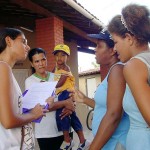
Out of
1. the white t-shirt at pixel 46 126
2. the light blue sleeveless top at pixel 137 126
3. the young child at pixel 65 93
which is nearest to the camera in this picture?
the light blue sleeveless top at pixel 137 126

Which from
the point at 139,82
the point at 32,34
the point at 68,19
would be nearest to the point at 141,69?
the point at 139,82

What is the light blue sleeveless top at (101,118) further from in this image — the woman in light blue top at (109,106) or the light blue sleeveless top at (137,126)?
the light blue sleeveless top at (137,126)

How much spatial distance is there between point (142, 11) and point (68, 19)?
5.67 metres

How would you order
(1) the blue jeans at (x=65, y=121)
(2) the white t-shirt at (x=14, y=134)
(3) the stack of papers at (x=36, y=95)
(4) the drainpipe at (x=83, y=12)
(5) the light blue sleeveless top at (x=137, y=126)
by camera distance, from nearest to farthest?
(5) the light blue sleeveless top at (x=137, y=126)
(2) the white t-shirt at (x=14, y=134)
(3) the stack of papers at (x=36, y=95)
(1) the blue jeans at (x=65, y=121)
(4) the drainpipe at (x=83, y=12)

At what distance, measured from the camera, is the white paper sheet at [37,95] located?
2377 mm

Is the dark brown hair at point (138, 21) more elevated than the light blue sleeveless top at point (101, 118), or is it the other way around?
the dark brown hair at point (138, 21)

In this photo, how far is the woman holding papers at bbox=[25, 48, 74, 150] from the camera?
3.47 meters

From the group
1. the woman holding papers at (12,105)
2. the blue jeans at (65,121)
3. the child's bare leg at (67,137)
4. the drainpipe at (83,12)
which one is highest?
the drainpipe at (83,12)

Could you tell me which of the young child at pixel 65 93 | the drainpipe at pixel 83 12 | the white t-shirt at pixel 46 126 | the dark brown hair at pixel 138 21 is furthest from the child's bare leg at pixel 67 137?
the drainpipe at pixel 83 12

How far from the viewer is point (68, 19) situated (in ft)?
24.6

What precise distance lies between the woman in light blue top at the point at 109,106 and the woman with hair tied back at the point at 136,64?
0.46 feet

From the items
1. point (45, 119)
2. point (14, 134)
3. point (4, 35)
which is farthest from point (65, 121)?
point (4, 35)

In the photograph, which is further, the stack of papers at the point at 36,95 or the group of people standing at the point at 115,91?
the stack of papers at the point at 36,95

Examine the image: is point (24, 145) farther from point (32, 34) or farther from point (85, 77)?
point (85, 77)
